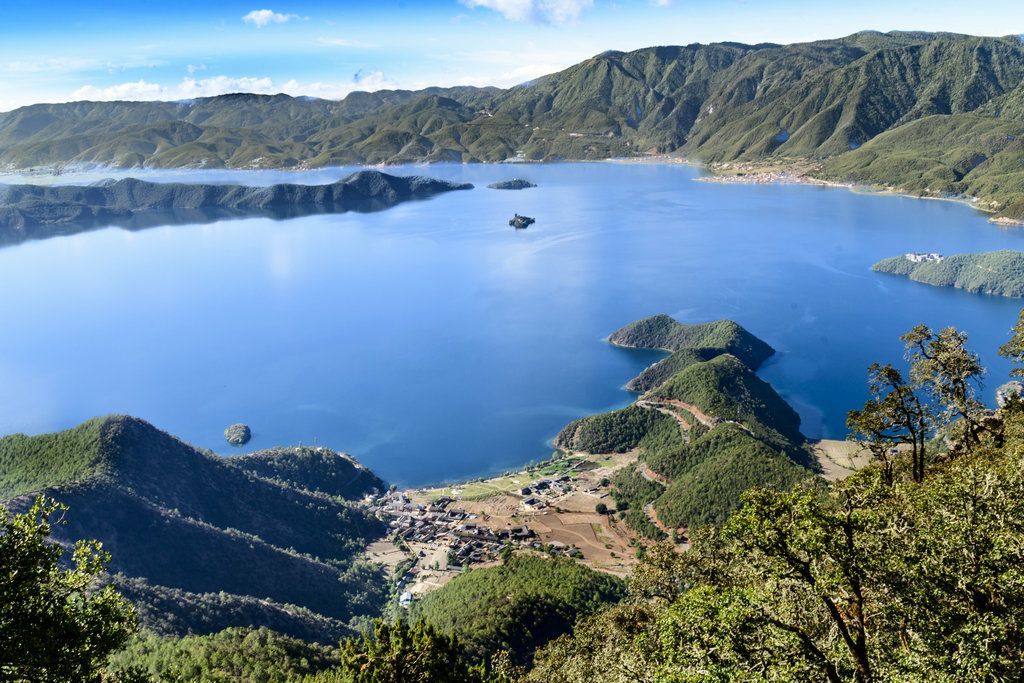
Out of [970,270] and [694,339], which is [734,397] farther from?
[970,270]

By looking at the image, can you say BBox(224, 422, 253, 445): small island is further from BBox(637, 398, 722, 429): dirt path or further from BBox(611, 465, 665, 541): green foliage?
BBox(637, 398, 722, 429): dirt path

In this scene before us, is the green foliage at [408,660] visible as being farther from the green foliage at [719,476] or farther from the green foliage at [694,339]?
the green foliage at [694,339]

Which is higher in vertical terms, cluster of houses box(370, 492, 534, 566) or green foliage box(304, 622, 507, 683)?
green foliage box(304, 622, 507, 683)

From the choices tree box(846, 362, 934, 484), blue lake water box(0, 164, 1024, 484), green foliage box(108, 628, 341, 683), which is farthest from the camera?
blue lake water box(0, 164, 1024, 484)

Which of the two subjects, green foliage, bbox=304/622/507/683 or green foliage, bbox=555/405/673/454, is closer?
green foliage, bbox=304/622/507/683

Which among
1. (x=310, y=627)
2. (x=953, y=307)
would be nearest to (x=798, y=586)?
(x=310, y=627)

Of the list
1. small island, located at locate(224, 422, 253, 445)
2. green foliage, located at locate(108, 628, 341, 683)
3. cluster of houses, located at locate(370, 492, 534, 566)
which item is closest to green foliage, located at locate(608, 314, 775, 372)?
cluster of houses, located at locate(370, 492, 534, 566)

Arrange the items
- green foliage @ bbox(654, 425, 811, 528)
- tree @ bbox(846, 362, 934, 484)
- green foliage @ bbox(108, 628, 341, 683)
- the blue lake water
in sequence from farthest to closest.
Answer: the blue lake water < green foliage @ bbox(654, 425, 811, 528) < green foliage @ bbox(108, 628, 341, 683) < tree @ bbox(846, 362, 934, 484)

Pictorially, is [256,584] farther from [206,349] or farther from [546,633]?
[206,349]
